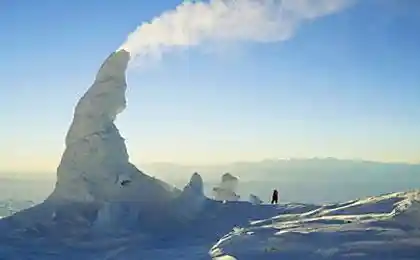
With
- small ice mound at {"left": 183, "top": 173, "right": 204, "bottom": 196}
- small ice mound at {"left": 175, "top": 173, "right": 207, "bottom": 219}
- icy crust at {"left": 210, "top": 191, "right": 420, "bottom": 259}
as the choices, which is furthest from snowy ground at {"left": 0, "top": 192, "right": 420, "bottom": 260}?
small ice mound at {"left": 183, "top": 173, "right": 204, "bottom": 196}

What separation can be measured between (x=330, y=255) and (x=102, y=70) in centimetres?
3937

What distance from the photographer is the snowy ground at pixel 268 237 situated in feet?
94.6

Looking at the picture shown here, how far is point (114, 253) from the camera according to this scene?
45.7m

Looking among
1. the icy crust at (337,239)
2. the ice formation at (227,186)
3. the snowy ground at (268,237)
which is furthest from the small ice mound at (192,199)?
the icy crust at (337,239)

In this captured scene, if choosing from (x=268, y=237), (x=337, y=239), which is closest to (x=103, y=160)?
(x=268, y=237)

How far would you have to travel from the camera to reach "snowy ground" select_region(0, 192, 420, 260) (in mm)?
28844

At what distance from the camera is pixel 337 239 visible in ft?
98.8

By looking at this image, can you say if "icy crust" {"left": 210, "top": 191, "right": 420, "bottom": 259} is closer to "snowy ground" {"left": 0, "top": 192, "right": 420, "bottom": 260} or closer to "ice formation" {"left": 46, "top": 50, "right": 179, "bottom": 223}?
"snowy ground" {"left": 0, "top": 192, "right": 420, "bottom": 260}

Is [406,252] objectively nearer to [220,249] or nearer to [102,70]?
[220,249]

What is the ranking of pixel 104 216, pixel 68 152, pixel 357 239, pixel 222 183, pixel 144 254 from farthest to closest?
pixel 222 183, pixel 68 152, pixel 104 216, pixel 144 254, pixel 357 239

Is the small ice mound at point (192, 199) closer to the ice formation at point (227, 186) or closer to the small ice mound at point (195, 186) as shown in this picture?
the small ice mound at point (195, 186)

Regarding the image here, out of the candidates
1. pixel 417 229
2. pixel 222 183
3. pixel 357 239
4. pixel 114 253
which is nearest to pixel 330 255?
pixel 357 239

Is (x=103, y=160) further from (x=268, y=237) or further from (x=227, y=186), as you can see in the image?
(x=268, y=237)

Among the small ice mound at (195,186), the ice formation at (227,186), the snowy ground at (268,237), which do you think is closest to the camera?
the snowy ground at (268,237)
